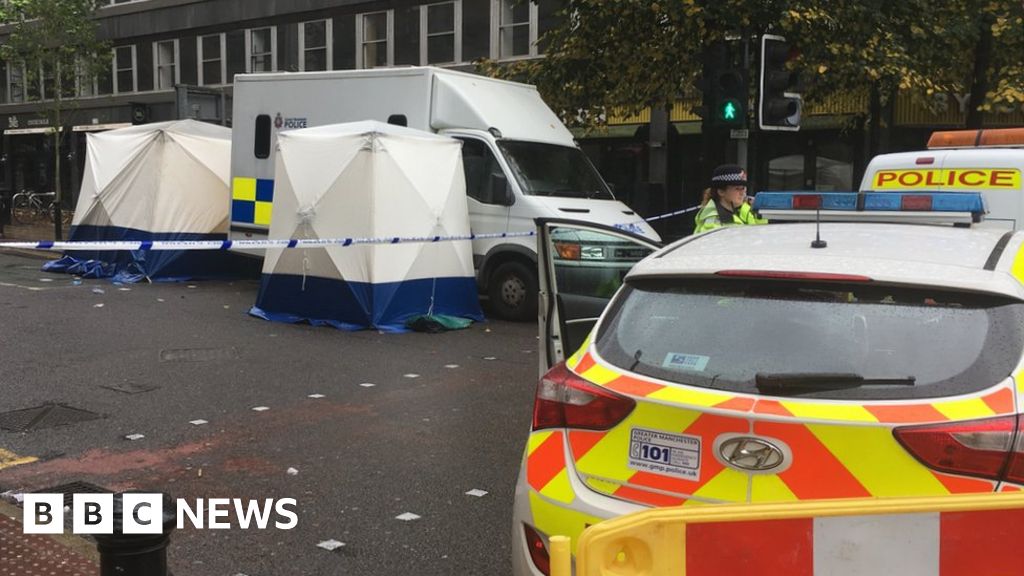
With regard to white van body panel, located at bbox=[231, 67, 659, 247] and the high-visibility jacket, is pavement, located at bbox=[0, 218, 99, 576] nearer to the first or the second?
the high-visibility jacket

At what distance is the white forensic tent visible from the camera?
1534 cm

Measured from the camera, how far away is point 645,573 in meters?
2.25

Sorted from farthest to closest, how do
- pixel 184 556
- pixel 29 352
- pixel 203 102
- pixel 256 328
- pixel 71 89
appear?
pixel 71 89
pixel 203 102
pixel 256 328
pixel 29 352
pixel 184 556

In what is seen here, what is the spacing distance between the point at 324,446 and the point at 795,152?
1717 centimetres

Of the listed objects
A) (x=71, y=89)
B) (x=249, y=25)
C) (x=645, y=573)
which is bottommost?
(x=645, y=573)

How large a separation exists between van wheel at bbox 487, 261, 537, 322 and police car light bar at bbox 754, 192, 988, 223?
6.96m

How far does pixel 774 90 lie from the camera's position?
9.95 meters

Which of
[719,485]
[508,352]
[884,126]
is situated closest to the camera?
[719,485]

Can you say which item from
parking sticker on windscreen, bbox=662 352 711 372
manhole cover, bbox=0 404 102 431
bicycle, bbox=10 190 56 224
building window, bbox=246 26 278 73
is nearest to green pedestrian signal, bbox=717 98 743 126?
manhole cover, bbox=0 404 102 431

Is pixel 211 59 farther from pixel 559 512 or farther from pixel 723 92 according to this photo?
pixel 559 512


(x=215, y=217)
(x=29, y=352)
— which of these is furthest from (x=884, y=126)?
(x=29, y=352)

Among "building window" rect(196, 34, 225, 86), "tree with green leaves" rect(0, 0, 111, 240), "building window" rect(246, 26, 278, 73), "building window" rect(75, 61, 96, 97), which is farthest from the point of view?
"building window" rect(196, 34, 225, 86)

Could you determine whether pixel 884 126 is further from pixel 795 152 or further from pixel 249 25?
pixel 249 25

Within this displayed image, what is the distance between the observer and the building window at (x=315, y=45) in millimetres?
29766
